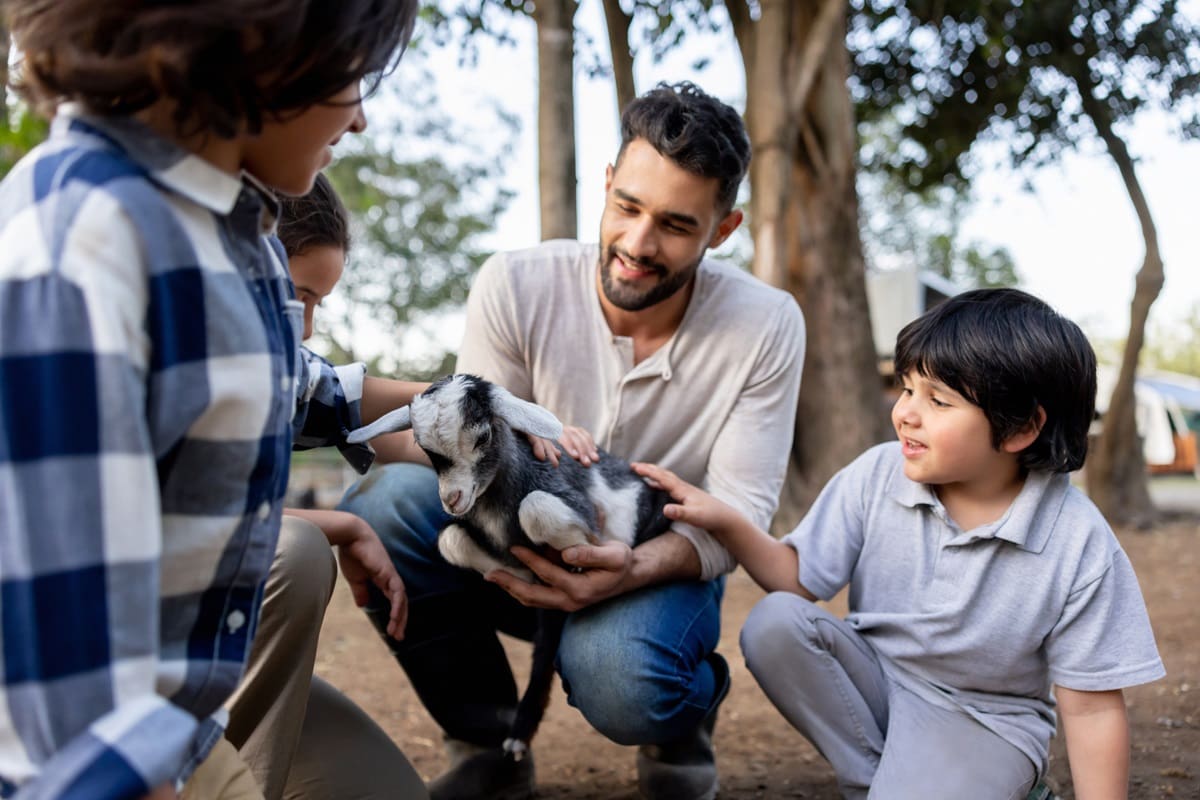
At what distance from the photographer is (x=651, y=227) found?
2.89 m

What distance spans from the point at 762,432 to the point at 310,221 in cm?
138

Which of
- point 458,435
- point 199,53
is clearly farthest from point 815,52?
point 199,53

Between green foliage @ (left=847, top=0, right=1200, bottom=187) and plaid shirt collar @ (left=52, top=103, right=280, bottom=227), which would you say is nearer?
plaid shirt collar @ (left=52, top=103, right=280, bottom=227)

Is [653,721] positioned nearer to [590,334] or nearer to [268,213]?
[590,334]

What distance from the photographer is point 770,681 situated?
2555mm

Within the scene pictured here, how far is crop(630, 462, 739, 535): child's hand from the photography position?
105 inches

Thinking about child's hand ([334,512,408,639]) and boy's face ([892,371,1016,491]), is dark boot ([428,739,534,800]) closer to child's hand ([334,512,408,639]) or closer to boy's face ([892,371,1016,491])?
child's hand ([334,512,408,639])

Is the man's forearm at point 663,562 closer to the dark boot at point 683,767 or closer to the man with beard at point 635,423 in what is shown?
the man with beard at point 635,423

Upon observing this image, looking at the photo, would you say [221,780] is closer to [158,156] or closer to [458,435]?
[458,435]

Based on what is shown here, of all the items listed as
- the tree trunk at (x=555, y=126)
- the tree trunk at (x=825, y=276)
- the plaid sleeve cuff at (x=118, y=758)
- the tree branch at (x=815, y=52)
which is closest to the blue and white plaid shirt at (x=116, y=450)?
the plaid sleeve cuff at (x=118, y=758)

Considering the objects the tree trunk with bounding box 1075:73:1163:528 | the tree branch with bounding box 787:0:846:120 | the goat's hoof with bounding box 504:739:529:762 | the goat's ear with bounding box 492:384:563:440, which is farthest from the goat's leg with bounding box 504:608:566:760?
the tree trunk with bounding box 1075:73:1163:528

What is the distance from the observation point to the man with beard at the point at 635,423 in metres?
2.68

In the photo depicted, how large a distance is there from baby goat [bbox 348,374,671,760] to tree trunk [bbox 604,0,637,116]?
405 cm

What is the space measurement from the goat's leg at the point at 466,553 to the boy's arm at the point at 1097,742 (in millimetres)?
1291
